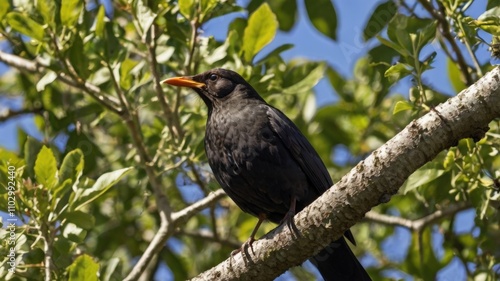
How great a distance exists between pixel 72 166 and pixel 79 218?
1.07 ft

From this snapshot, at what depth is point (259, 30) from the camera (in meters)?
5.89

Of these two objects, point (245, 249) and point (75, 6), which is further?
point (75, 6)

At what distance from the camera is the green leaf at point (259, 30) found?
580cm

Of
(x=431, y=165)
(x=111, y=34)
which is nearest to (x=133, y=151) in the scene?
(x=111, y=34)

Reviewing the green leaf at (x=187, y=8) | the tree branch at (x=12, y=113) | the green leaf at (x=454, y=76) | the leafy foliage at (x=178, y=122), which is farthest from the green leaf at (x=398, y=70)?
the tree branch at (x=12, y=113)

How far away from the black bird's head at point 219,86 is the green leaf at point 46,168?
1.26m

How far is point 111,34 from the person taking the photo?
5.97 meters

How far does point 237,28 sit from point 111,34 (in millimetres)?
907

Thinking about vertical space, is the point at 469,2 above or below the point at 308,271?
above

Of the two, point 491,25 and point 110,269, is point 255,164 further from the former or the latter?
point 491,25

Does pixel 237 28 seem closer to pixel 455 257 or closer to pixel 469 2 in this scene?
pixel 469 2

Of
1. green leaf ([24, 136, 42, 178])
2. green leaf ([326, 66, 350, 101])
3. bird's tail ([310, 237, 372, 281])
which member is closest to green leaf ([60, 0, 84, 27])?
green leaf ([24, 136, 42, 178])

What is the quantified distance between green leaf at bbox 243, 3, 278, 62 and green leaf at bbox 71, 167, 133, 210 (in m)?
1.41

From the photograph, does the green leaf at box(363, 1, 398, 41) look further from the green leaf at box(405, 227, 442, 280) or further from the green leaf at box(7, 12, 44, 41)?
the green leaf at box(7, 12, 44, 41)
